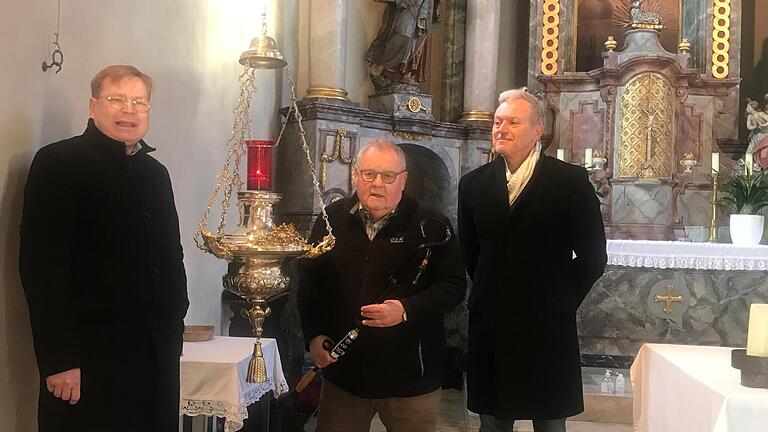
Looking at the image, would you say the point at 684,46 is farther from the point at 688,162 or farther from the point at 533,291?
the point at 533,291

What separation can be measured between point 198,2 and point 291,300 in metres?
2.30

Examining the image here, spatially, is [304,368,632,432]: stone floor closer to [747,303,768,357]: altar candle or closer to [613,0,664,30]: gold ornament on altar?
[747,303,768,357]: altar candle

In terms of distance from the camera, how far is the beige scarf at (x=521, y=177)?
286 centimetres

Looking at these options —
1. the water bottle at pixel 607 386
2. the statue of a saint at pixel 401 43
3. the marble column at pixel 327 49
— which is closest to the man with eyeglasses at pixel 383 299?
the water bottle at pixel 607 386

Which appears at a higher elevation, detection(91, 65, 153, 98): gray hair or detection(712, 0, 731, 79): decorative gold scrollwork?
detection(712, 0, 731, 79): decorative gold scrollwork

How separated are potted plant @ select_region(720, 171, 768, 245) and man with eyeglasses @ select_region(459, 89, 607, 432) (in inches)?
161

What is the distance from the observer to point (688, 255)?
19.7ft

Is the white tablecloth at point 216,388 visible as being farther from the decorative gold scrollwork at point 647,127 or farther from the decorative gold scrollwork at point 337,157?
the decorative gold scrollwork at point 647,127

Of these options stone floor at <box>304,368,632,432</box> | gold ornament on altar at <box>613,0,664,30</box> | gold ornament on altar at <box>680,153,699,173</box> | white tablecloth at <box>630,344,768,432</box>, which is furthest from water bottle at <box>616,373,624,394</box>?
gold ornament on altar at <box>613,0,664,30</box>

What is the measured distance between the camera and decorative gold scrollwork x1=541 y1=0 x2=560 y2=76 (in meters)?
8.44

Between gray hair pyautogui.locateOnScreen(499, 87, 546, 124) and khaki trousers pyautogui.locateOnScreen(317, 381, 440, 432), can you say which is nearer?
khaki trousers pyautogui.locateOnScreen(317, 381, 440, 432)

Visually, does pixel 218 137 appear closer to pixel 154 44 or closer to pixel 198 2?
pixel 198 2

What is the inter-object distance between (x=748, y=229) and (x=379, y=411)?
15.7ft

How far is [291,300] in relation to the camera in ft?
19.0
